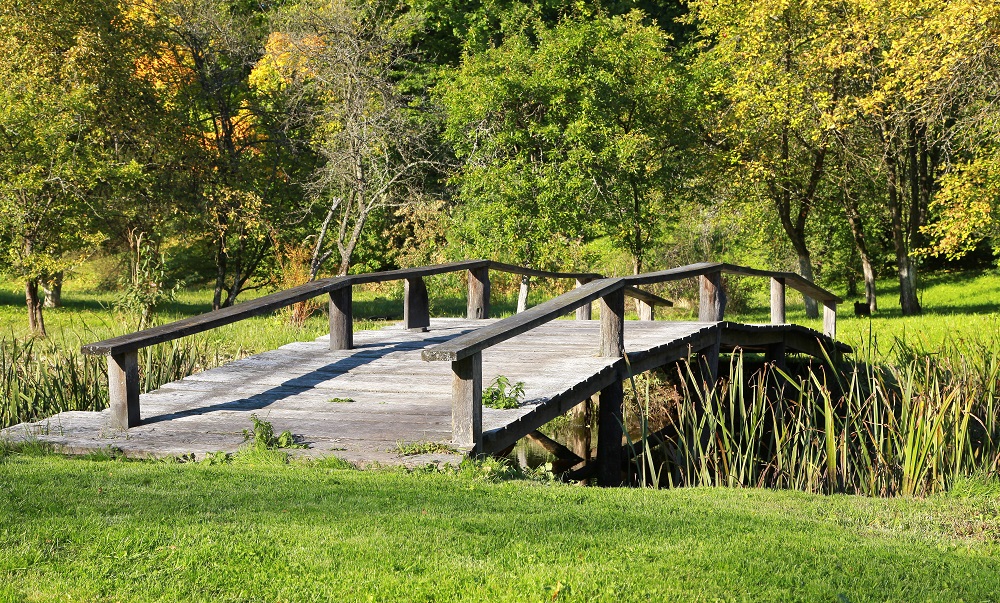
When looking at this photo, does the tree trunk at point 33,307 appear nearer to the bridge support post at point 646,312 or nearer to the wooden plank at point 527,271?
the wooden plank at point 527,271

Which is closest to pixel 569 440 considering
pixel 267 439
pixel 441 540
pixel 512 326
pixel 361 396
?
pixel 361 396

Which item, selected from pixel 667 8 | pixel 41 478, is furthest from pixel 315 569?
pixel 667 8

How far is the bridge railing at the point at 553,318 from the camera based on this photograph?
5934mm

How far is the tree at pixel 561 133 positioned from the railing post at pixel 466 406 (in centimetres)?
1171

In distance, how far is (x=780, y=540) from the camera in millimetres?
4480

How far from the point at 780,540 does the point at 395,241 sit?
26537 mm

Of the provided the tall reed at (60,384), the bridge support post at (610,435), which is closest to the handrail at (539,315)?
the bridge support post at (610,435)

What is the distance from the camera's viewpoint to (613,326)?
28.1 ft

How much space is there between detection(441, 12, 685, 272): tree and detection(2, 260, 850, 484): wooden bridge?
629cm

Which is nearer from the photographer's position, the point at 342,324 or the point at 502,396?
the point at 502,396

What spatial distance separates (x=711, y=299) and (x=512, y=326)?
16.9 ft

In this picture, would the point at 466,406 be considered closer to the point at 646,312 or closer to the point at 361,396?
the point at 361,396

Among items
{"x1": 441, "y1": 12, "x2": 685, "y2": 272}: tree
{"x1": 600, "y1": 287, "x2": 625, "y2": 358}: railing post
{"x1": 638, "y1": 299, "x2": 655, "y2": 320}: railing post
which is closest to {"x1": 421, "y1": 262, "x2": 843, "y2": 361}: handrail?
{"x1": 600, "y1": 287, "x2": 625, "y2": 358}: railing post

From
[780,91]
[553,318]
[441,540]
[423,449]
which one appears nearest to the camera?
[441,540]
